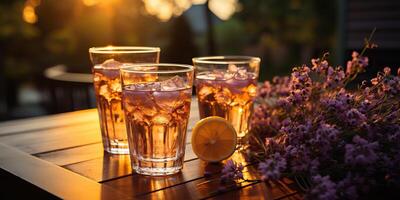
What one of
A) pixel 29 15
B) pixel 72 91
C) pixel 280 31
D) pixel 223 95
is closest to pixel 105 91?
pixel 223 95

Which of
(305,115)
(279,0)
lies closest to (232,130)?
(305,115)

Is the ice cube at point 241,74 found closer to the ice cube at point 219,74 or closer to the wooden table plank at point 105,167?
the ice cube at point 219,74

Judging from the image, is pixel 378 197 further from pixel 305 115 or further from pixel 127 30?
pixel 127 30

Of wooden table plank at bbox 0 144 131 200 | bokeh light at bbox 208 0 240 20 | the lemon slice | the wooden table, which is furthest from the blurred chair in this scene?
bokeh light at bbox 208 0 240 20

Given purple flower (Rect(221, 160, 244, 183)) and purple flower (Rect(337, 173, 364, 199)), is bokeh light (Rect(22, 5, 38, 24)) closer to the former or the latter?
purple flower (Rect(221, 160, 244, 183))

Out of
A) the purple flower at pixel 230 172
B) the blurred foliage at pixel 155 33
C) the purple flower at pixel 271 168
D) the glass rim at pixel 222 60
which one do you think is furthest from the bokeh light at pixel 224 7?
the purple flower at pixel 271 168

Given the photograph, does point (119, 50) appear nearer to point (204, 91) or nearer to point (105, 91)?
point (105, 91)
